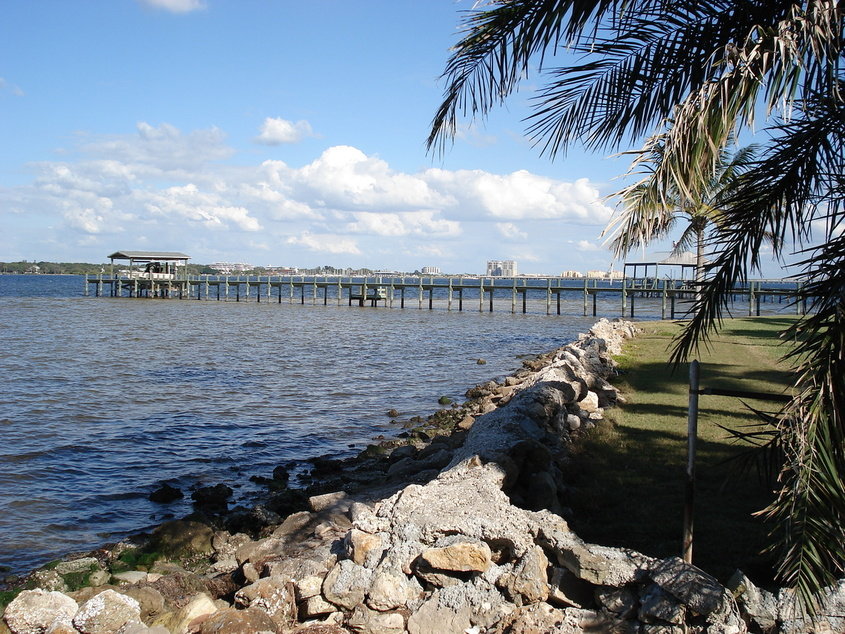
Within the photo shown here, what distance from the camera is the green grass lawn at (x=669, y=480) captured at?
18.6 ft

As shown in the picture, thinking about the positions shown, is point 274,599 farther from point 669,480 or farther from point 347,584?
point 669,480

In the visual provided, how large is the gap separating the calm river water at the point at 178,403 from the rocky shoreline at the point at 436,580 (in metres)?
2.50

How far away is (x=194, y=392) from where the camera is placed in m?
18.5

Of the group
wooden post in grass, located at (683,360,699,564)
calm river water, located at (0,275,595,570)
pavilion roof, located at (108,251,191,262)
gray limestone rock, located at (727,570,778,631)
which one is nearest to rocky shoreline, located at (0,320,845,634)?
gray limestone rock, located at (727,570,778,631)

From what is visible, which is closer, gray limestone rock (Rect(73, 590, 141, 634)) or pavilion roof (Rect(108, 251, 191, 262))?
gray limestone rock (Rect(73, 590, 141, 634))

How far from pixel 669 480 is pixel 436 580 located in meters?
3.43

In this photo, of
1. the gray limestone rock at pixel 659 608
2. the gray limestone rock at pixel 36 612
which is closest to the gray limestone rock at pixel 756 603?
the gray limestone rock at pixel 659 608

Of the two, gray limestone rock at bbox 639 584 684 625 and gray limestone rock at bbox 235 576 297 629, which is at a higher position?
gray limestone rock at bbox 639 584 684 625

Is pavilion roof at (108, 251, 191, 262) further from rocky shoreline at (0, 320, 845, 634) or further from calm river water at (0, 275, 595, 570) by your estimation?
rocky shoreline at (0, 320, 845, 634)

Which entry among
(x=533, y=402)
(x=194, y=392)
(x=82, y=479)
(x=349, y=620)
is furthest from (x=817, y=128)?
(x=194, y=392)

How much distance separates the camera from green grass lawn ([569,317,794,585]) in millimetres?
5680

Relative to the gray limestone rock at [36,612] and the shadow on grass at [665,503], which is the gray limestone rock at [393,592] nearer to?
the shadow on grass at [665,503]

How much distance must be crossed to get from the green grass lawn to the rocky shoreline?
47 cm

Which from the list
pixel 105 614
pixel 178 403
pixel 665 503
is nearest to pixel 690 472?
pixel 665 503
